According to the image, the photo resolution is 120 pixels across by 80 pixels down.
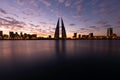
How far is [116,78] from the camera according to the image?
25.7ft

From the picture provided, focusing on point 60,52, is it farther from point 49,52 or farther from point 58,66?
point 58,66

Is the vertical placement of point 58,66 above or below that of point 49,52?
above

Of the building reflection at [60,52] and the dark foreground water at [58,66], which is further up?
the dark foreground water at [58,66]

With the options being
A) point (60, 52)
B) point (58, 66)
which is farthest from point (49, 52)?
point (58, 66)

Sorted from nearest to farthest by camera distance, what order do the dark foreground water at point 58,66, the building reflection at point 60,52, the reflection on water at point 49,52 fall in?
1. the dark foreground water at point 58,66
2. the building reflection at point 60,52
3. the reflection on water at point 49,52

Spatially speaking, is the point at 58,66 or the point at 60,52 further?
the point at 60,52

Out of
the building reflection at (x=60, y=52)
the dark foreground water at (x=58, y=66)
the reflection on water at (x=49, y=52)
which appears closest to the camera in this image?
the dark foreground water at (x=58, y=66)

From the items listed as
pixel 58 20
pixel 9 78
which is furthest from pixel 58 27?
pixel 9 78

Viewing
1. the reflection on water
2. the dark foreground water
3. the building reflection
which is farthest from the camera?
the reflection on water

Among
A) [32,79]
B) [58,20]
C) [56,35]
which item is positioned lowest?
[32,79]

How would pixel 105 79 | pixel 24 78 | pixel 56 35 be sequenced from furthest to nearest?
pixel 56 35 → pixel 24 78 → pixel 105 79

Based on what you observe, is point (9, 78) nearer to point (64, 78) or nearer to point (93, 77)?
point (64, 78)

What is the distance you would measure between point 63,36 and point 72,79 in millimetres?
143329

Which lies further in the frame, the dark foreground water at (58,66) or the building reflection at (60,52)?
the building reflection at (60,52)
